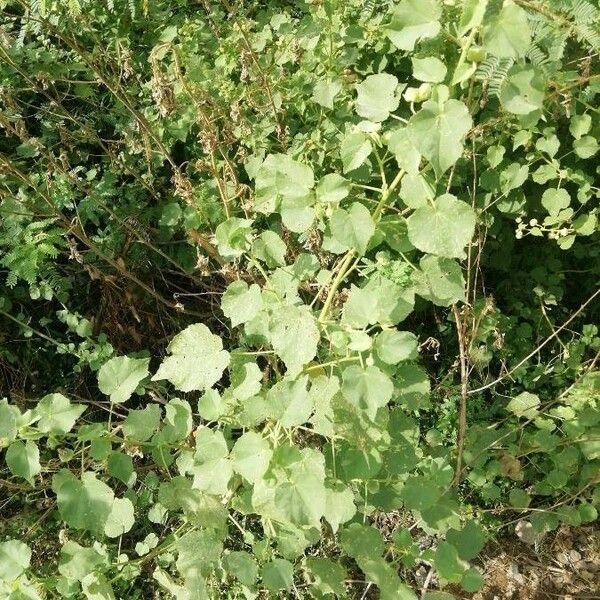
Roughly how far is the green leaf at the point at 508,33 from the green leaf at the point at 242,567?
126 centimetres

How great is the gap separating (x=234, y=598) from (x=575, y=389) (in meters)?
1.47

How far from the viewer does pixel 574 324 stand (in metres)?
2.94

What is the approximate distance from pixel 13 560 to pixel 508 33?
1.55 m

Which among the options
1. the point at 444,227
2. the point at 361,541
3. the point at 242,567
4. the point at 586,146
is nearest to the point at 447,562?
the point at 361,541

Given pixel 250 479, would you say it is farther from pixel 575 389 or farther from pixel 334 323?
pixel 575 389

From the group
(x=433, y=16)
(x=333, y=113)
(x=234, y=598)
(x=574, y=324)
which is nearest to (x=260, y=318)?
(x=433, y=16)

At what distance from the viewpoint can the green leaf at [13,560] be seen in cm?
152

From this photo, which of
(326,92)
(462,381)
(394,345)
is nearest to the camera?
(394,345)

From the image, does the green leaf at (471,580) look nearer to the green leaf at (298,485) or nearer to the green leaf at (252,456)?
the green leaf at (298,485)

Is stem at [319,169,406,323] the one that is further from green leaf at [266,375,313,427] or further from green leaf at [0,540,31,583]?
green leaf at [0,540,31,583]

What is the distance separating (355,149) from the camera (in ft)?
4.61

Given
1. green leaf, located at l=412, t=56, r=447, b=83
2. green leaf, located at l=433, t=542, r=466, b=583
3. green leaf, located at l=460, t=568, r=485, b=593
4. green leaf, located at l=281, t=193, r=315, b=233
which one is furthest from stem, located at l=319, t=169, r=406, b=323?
green leaf, located at l=460, t=568, r=485, b=593

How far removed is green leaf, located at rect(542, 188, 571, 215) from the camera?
2217 mm

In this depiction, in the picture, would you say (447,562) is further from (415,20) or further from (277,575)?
(415,20)
